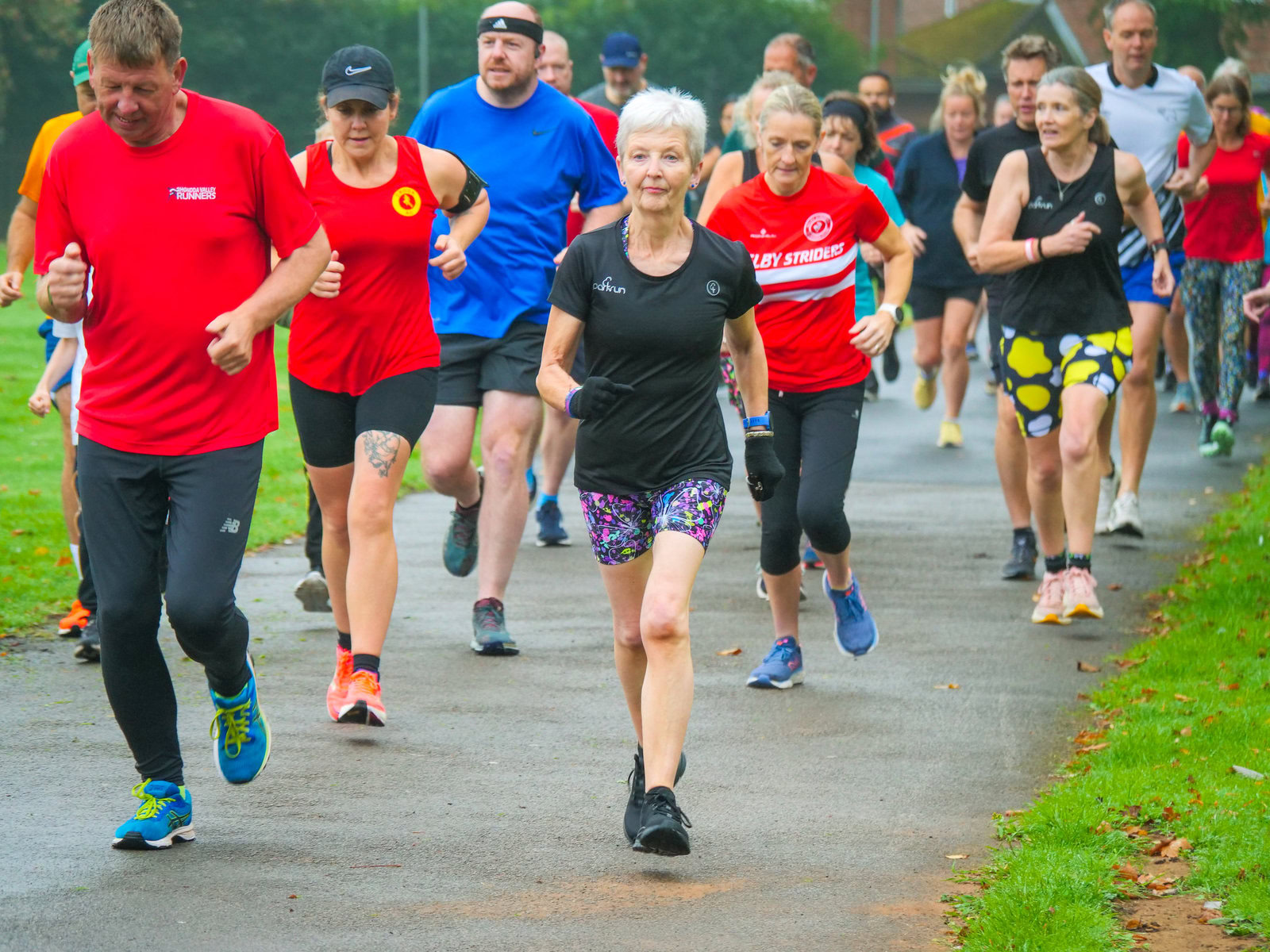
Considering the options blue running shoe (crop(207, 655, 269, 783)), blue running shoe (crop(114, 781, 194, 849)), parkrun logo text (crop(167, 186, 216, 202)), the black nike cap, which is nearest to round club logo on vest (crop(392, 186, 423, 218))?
the black nike cap

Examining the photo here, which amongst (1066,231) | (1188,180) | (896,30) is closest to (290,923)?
(1066,231)

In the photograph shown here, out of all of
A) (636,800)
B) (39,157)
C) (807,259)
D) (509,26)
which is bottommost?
(636,800)

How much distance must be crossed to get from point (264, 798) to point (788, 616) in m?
2.41

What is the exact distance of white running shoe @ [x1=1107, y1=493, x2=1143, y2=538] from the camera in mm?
10305

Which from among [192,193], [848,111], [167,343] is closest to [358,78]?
[192,193]

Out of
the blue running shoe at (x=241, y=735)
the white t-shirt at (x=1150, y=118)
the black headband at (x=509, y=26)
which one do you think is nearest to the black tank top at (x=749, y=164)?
the black headband at (x=509, y=26)

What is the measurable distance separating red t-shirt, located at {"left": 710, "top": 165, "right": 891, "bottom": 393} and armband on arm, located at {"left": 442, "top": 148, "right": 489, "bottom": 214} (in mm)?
911

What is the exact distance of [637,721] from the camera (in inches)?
213

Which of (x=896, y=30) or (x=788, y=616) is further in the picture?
(x=896, y=30)

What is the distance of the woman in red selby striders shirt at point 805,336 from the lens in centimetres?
695

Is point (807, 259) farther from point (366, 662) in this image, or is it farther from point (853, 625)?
point (366, 662)

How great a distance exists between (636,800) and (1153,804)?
61.3 inches

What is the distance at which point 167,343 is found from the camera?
4.79 m

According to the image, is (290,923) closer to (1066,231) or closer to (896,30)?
(1066,231)
